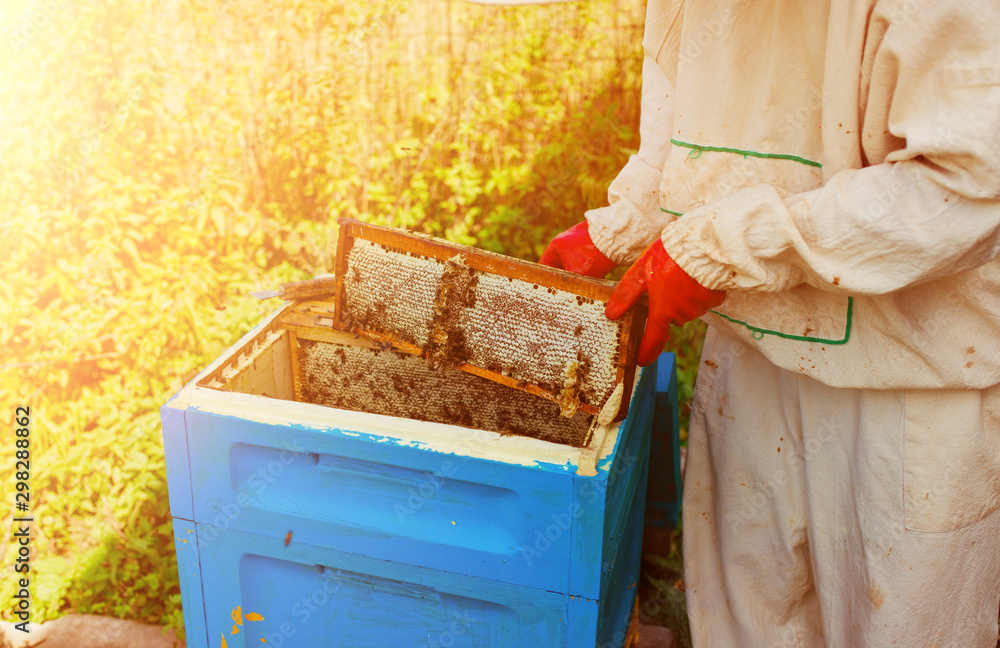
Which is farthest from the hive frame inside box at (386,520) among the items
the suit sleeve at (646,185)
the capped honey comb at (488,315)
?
the suit sleeve at (646,185)

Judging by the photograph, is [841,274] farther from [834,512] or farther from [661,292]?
[834,512]

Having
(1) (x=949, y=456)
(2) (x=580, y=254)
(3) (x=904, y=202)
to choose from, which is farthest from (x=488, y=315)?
(1) (x=949, y=456)

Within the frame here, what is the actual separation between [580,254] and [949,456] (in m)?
0.88

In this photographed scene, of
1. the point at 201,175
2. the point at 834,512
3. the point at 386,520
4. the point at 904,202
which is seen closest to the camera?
the point at 904,202

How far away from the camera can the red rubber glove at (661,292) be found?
1.41 metres

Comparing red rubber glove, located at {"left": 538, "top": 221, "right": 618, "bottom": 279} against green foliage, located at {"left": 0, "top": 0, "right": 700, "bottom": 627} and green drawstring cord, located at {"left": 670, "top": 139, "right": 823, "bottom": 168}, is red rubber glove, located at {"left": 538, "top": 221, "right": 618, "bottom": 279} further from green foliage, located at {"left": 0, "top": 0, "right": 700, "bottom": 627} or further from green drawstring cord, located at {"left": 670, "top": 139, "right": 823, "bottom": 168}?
green foliage, located at {"left": 0, "top": 0, "right": 700, "bottom": 627}

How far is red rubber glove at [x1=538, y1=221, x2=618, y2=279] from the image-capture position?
1809 millimetres

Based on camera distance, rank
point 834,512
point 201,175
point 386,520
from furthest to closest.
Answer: point 201,175
point 834,512
point 386,520

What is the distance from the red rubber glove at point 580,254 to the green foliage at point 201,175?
173 cm

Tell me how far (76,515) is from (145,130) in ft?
6.44

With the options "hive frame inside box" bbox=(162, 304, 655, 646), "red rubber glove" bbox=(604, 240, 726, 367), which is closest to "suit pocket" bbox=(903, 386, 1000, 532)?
"red rubber glove" bbox=(604, 240, 726, 367)

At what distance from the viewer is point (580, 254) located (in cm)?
182

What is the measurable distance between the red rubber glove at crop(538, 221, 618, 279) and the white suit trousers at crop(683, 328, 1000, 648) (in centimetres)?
34

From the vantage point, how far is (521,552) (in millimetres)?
1309
